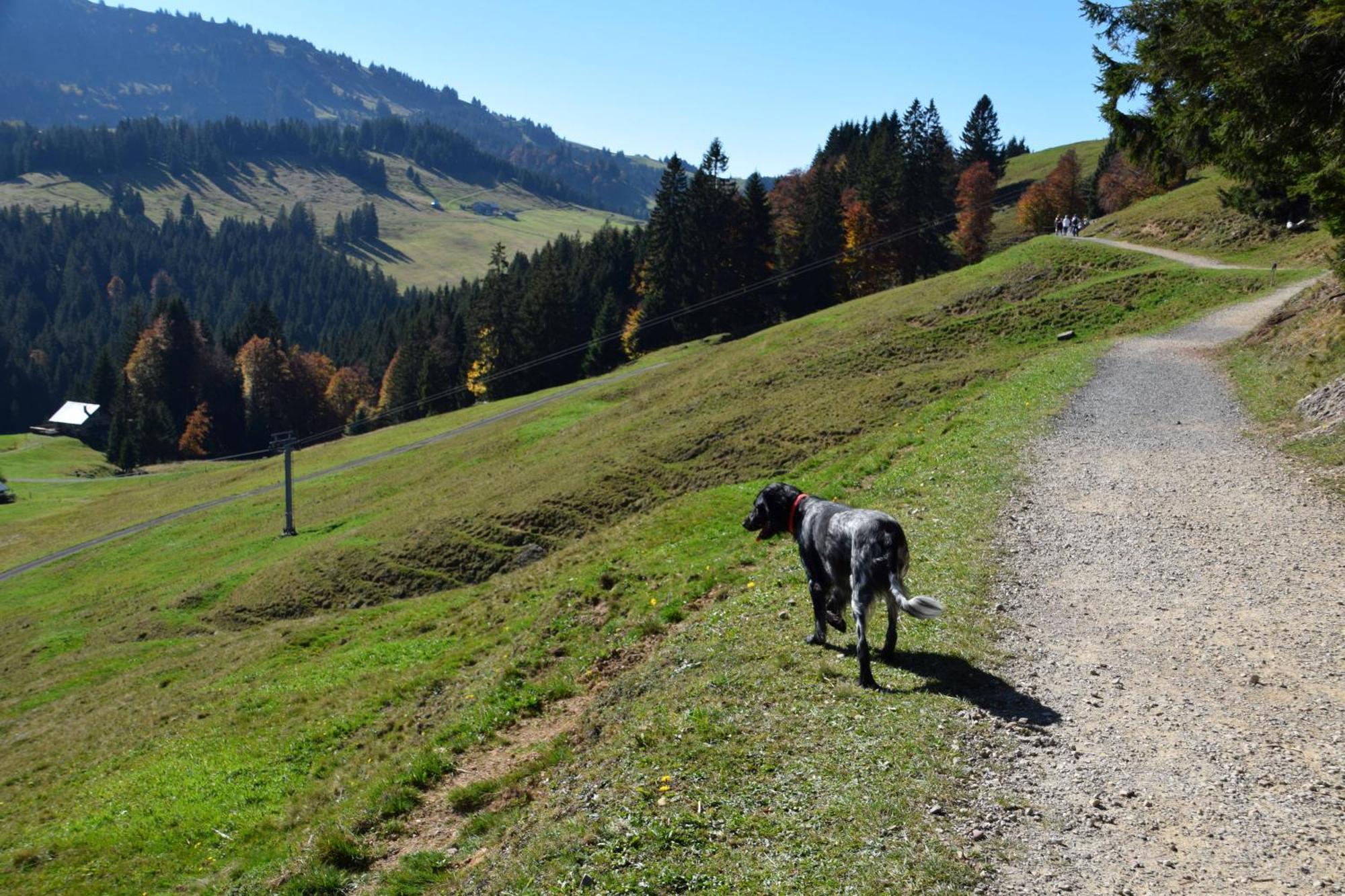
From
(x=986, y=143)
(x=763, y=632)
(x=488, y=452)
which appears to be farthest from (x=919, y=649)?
(x=986, y=143)

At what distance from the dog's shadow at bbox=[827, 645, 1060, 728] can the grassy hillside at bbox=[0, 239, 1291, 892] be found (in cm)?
7

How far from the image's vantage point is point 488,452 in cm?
5384

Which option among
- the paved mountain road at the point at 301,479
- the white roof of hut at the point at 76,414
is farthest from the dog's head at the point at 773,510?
the white roof of hut at the point at 76,414

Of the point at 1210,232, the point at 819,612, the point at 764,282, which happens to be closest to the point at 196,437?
the point at 764,282

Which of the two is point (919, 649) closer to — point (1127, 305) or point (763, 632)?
point (763, 632)

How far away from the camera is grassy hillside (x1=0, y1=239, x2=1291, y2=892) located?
30.1ft

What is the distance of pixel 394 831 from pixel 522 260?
153 m

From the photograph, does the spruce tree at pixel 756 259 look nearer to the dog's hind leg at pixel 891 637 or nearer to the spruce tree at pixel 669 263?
the spruce tree at pixel 669 263

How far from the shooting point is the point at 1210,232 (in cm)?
5381

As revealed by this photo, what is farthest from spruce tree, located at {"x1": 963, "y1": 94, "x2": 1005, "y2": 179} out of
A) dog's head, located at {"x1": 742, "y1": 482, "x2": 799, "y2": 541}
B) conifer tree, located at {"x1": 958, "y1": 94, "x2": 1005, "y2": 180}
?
dog's head, located at {"x1": 742, "y1": 482, "x2": 799, "y2": 541}

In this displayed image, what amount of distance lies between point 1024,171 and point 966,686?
587 feet

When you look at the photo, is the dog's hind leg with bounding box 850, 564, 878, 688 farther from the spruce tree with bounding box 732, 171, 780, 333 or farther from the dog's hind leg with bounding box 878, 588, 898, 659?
the spruce tree with bounding box 732, 171, 780, 333

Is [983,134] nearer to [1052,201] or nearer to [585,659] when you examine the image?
[1052,201]

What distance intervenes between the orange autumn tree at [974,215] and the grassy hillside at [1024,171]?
9.49 meters
